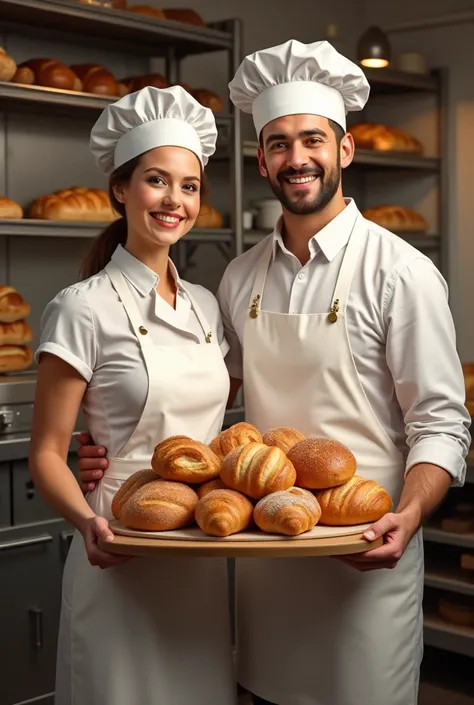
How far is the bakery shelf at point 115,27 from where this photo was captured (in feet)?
11.2

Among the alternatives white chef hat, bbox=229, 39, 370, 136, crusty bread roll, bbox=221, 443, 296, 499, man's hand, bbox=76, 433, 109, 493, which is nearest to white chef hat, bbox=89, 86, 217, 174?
white chef hat, bbox=229, 39, 370, 136

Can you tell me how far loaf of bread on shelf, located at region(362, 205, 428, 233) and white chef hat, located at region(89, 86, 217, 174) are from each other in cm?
266

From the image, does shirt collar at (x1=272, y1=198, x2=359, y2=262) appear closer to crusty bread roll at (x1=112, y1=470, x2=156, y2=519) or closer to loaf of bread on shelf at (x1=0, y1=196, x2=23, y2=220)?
crusty bread roll at (x1=112, y1=470, x2=156, y2=519)

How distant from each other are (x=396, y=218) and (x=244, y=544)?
3296mm

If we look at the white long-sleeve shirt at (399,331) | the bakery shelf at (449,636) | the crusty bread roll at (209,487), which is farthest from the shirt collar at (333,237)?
the bakery shelf at (449,636)

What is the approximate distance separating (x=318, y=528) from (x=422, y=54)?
360 cm

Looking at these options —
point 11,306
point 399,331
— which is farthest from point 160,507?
point 11,306

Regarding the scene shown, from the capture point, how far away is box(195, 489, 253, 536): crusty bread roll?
156 centimetres

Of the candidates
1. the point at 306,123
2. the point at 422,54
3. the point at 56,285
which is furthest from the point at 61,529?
the point at 422,54

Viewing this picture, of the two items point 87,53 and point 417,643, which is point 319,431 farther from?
point 87,53

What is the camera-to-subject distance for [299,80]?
2.01m

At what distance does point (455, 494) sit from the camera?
12.1ft

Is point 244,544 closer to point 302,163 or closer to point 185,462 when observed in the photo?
point 185,462

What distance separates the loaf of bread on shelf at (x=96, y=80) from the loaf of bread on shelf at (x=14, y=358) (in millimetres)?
907
